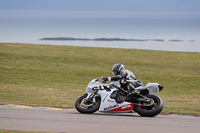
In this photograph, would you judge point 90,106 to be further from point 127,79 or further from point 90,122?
point 90,122

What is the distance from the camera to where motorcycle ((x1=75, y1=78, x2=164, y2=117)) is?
12.0m

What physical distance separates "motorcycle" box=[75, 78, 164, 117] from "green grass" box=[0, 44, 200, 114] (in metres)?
2.27

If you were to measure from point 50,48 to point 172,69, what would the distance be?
44.2 ft

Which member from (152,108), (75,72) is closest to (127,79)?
(152,108)

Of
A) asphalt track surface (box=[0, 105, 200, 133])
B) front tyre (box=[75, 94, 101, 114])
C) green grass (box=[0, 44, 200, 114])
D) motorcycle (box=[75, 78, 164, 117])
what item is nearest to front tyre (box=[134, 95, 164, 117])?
motorcycle (box=[75, 78, 164, 117])

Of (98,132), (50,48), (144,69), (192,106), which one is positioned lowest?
(98,132)

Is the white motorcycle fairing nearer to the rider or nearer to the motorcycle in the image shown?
the motorcycle

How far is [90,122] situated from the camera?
10.9m

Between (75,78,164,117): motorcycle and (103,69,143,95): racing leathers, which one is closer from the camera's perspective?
(75,78,164,117): motorcycle

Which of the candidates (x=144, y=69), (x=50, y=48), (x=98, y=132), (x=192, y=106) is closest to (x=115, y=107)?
(x=98, y=132)

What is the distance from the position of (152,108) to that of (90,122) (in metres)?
2.16

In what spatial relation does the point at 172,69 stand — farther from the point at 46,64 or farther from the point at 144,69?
the point at 46,64

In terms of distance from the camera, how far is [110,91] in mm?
12570

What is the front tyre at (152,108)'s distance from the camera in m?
11.8
